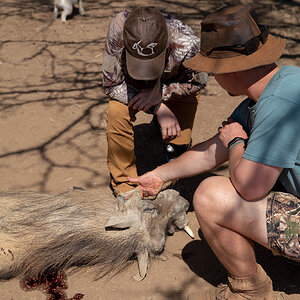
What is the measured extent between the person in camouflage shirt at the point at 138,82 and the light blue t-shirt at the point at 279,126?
3.34 feet

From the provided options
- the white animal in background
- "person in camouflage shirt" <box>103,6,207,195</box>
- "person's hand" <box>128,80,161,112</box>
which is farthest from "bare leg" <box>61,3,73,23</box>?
"person's hand" <box>128,80,161,112</box>

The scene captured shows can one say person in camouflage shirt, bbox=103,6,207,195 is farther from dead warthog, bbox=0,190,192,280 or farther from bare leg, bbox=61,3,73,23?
bare leg, bbox=61,3,73,23

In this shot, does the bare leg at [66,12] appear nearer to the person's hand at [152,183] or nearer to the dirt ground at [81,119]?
the dirt ground at [81,119]

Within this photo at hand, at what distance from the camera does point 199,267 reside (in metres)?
2.85

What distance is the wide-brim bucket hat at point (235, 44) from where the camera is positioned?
2174mm

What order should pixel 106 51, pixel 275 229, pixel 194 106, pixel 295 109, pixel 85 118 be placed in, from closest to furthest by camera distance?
pixel 295 109 → pixel 275 229 → pixel 106 51 → pixel 194 106 → pixel 85 118

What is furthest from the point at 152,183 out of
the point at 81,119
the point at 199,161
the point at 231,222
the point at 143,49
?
the point at 81,119

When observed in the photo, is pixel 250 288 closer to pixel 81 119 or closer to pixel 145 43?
pixel 145 43

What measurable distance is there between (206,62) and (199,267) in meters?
1.30

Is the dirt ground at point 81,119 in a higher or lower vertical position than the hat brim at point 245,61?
lower

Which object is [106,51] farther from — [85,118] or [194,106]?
[85,118]

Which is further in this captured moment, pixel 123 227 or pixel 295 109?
pixel 123 227

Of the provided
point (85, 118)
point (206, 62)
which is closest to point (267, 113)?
point (206, 62)

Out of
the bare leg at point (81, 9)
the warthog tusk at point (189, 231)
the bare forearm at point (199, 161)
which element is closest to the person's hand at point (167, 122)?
the bare forearm at point (199, 161)
